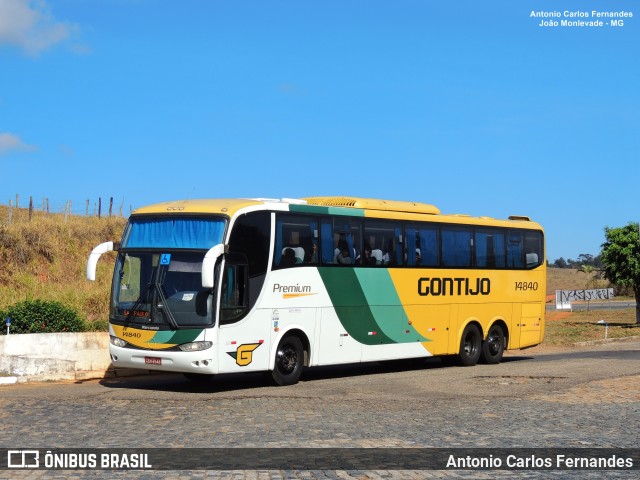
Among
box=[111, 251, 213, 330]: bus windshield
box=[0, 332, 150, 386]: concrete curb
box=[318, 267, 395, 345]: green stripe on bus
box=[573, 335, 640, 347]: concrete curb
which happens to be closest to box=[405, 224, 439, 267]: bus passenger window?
box=[318, 267, 395, 345]: green stripe on bus

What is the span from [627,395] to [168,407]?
8.11 meters

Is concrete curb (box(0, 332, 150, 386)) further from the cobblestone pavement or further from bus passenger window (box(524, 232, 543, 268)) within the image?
bus passenger window (box(524, 232, 543, 268))

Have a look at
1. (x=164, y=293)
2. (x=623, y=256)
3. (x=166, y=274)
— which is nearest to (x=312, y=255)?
(x=166, y=274)

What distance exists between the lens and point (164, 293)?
59.3ft

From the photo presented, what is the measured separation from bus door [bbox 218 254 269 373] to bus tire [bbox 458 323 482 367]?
25.7ft

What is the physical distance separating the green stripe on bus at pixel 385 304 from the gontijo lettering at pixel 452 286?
0.93 metres

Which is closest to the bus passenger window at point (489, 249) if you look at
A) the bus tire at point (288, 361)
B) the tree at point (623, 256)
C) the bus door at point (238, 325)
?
the bus tire at point (288, 361)

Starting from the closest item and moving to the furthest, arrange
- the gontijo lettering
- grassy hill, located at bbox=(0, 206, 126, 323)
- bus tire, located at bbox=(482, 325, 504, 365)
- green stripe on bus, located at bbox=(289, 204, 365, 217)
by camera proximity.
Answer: green stripe on bus, located at bbox=(289, 204, 365, 217)
the gontijo lettering
bus tire, located at bbox=(482, 325, 504, 365)
grassy hill, located at bbox=(0, 206, 126, 323)

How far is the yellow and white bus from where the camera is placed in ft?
59.1

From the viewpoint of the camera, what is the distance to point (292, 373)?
1977 cm

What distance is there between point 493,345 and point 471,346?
95 centimetres

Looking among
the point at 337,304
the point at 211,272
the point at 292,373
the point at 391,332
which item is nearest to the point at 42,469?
the point at 211,272

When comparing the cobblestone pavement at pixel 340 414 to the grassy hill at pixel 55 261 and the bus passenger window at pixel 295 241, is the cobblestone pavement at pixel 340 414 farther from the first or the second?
the grassy hill at pixel 55 261

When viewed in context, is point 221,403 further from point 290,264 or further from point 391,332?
point 391,332
